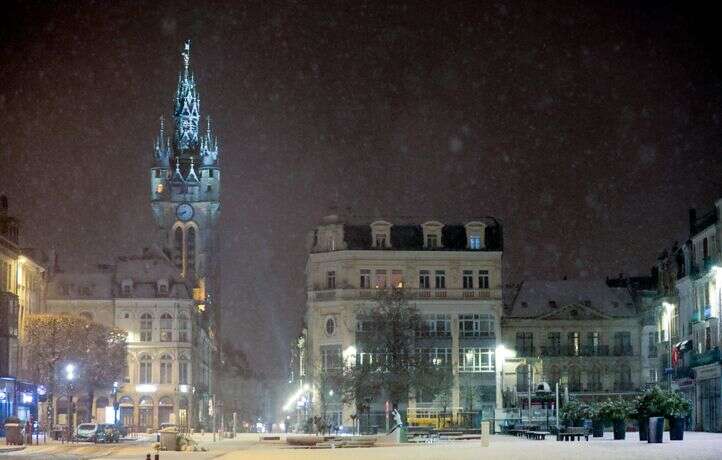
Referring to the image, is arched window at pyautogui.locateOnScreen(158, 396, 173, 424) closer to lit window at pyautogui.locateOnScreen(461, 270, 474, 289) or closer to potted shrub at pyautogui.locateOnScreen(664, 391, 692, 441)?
lit window at pyautogui.locateOnScreen(461, 270, 474, 289)

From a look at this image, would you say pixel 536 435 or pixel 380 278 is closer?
pixel 536 435

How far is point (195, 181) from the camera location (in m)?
198

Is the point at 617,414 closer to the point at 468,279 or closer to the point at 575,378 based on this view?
the point at 468,279

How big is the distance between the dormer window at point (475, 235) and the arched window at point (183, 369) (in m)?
32.7

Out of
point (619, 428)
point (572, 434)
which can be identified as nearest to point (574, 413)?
point (572, 434)

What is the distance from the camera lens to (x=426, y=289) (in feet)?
359

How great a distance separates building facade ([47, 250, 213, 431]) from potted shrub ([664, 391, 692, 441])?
7571 centimetres

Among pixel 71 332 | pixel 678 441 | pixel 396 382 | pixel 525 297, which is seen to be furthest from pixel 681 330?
pixel 71 332

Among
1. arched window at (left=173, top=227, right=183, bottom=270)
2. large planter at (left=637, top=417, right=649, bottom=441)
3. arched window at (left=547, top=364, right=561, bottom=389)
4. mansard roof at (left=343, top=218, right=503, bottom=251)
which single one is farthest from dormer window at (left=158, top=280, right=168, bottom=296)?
large planter at (left=637, top=417, right=649, bottom=441)

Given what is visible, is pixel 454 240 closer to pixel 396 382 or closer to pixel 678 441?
pixel 396 382

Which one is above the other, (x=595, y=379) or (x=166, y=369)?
(x=166, y=369)

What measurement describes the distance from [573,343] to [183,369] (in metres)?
37.6

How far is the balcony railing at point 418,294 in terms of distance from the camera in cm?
10812

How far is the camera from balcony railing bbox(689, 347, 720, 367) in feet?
256
